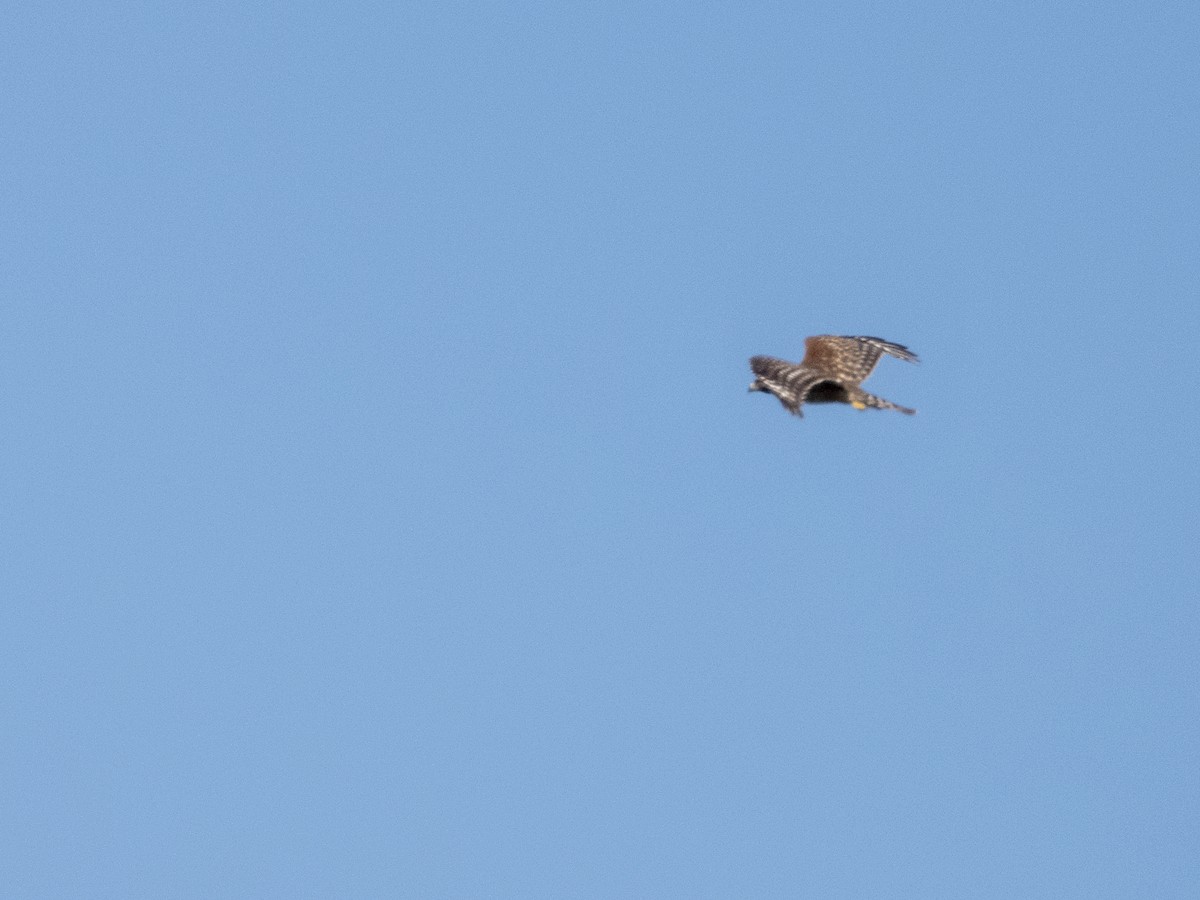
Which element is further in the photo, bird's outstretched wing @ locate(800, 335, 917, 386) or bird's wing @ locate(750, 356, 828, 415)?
bird's outstretched wing @ locate(800, 335, 917, 386)

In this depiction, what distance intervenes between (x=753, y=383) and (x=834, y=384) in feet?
6.62

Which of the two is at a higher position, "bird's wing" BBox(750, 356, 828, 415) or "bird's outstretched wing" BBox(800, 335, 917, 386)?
"bird's outstretched wing" BBox(800, 335, 917, 386)

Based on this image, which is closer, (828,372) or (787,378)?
(787,378)

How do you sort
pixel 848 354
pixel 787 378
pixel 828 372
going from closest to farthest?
1. pixel 787 378
2. pixel 828 372
3. pixel 848 354

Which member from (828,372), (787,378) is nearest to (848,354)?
(828,372)

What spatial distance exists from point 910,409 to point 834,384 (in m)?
2.94

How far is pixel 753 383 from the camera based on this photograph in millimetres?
53438

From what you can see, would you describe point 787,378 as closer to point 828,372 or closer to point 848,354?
point 828,372

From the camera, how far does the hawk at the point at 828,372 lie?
2031 inches

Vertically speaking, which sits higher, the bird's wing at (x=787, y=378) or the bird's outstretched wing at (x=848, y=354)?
the bird's outstretched wing at (x=848, y=354)

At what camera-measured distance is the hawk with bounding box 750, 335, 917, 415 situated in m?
51.6

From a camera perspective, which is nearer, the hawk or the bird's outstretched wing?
the hawk

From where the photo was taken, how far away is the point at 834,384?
53.2 m

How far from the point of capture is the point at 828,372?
178ft
